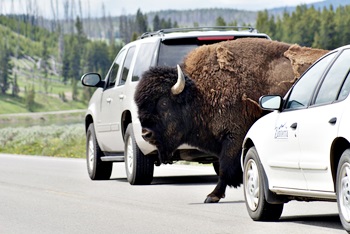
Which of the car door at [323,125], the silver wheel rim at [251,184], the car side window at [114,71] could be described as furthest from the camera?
the car side window at [114,71]

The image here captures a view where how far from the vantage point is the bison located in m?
15.1

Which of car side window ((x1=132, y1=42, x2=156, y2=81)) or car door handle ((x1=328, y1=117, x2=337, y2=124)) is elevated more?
car door handle ((x1=328, y1=117, x2=337, y2=124))

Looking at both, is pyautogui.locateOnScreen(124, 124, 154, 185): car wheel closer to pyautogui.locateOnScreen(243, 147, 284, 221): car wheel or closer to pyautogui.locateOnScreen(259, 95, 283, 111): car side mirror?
pyautogui.locateOnScreen(243, 147, 284, 221): car wheel

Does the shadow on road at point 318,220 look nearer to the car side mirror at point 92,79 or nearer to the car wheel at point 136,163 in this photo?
the car wheel at point 136,163

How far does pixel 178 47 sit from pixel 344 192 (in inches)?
319

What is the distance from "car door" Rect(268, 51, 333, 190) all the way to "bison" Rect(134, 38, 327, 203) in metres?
3.89

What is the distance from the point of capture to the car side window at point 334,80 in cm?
995

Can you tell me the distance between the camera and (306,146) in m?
10.2

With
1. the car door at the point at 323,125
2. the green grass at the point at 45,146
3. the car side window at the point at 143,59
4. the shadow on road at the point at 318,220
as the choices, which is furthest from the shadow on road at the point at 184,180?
the green grass at the point at 45,146

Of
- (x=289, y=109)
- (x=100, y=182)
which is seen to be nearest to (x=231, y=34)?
(x=100, y=182)

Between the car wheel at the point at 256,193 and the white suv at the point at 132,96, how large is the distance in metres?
4.53

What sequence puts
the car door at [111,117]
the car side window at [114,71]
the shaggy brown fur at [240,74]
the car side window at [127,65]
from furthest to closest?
the car side window at [114,71]
the car door at [111,117]
the car side window at [127,65]
the shaggy brown fur at [240,74]

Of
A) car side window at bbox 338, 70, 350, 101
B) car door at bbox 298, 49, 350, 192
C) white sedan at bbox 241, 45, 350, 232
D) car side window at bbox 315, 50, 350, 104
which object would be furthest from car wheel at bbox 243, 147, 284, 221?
car side window at bbox 338, 70, 350, 101

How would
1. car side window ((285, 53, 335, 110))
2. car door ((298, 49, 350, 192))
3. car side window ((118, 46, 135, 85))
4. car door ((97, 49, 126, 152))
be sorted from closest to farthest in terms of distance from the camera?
car door ((298, 49, 350, 192)), car side window ((285, 53, 335, 110)), car side window ((118, 46, 135, 85)), car door ((97, 49, 126, 152))
